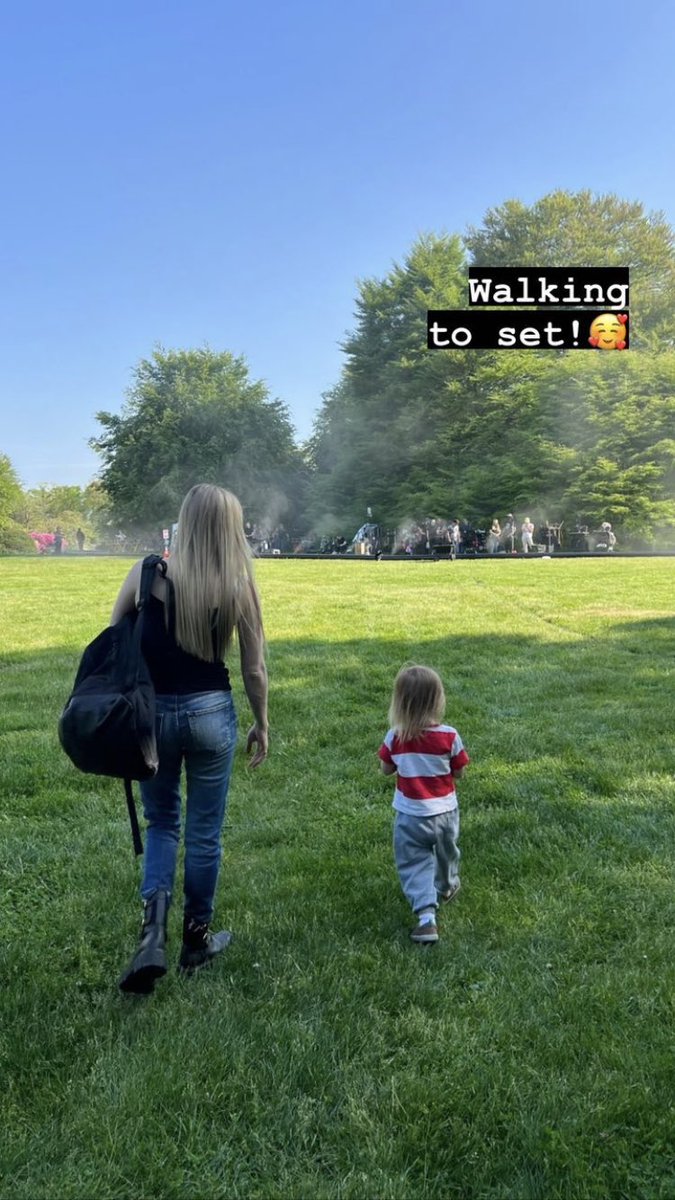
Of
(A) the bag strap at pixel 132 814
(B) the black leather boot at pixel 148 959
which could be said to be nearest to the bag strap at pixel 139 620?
(A) the bag strap at pixel 132 814

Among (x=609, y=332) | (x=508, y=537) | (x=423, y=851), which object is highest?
(x=609, y=332)

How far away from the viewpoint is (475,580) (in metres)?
16.0

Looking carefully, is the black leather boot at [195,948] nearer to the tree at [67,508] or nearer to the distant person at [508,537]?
the distant person at [508,537]

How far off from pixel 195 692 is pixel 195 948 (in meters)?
0.93

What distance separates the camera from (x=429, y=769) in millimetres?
2939

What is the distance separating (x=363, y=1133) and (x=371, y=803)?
224 centimetres

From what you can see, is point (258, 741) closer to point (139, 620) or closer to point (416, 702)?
point (416, 702)

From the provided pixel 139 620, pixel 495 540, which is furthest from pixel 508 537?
pixel 139 620

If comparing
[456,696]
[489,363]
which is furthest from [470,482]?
[456,696]

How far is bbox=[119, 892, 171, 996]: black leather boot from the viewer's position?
7.80 feet

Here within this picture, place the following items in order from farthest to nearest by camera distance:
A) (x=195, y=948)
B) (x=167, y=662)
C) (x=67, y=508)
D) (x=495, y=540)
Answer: (x=67, y=508) → (x=495, y=540) → (x=195, y=948) → (x=167, y=662)

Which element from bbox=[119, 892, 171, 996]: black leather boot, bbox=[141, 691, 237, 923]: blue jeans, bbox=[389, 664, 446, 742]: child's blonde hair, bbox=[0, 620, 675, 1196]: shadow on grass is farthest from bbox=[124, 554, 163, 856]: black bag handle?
bbox=[389, 664, 446, 742]: child's blonde hair

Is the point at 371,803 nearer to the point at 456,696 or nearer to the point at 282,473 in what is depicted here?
the point at 456,696

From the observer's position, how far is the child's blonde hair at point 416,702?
2.93 metres
